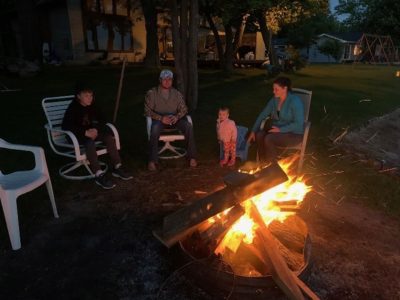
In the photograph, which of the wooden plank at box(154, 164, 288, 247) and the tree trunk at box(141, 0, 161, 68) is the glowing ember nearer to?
the wooden plank at box(154, 164, 288, 247)

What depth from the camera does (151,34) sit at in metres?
20.6

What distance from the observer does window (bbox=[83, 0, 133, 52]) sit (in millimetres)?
24594

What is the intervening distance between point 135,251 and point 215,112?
7.17 meters

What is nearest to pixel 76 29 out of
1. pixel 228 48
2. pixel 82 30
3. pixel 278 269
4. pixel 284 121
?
pixel 82 30

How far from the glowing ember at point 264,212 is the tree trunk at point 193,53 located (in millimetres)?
5997

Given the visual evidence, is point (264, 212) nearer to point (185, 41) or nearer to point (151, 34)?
point (185, 41)

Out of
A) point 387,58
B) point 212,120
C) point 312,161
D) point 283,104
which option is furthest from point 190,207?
point 387,58

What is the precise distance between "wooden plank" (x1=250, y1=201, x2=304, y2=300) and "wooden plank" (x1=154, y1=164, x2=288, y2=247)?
0.28m

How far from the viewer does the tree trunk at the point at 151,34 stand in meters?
19.3

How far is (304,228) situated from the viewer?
346cm

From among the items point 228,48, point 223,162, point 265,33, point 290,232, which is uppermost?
point 265,33

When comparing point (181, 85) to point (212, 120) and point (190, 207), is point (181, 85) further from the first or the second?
point (190, 207)

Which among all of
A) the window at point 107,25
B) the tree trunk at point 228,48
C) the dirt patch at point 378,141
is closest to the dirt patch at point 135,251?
the dirt patch at point 378,141

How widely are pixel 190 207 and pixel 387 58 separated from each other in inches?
1759
